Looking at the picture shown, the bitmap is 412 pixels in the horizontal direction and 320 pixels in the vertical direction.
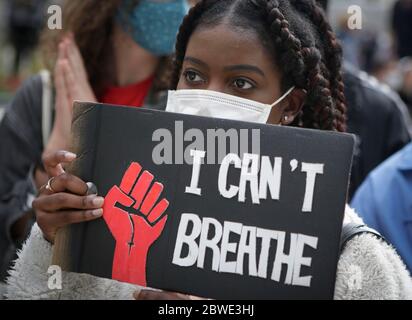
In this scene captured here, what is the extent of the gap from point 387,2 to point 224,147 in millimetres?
14224

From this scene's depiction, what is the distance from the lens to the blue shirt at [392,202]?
2.78 meters

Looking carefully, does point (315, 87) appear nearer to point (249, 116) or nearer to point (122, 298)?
point (249, 116)

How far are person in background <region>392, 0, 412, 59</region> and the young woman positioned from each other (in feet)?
22.6

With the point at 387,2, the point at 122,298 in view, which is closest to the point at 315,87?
the point at 122,298

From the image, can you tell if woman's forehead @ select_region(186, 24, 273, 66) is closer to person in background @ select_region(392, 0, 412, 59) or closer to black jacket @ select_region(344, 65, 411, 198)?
black jacket @ select_region(344, 65, 411, 198)

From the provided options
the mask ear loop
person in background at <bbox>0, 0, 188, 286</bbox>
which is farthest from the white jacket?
person in background at <bbox>0, 0, 188, 286</bbox>

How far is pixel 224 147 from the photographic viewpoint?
6.06 feet

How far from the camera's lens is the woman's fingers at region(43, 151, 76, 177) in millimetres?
1922

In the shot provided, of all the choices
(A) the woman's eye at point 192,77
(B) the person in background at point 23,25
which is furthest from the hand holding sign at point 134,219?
(B) the person in background at point 23,25

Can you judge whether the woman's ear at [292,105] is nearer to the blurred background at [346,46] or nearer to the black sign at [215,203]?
the black sign at [215,203]

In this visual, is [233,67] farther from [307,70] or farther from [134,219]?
[134,219]

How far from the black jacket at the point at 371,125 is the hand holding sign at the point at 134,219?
174cm

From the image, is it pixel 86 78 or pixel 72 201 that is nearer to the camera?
pixel 72 201
